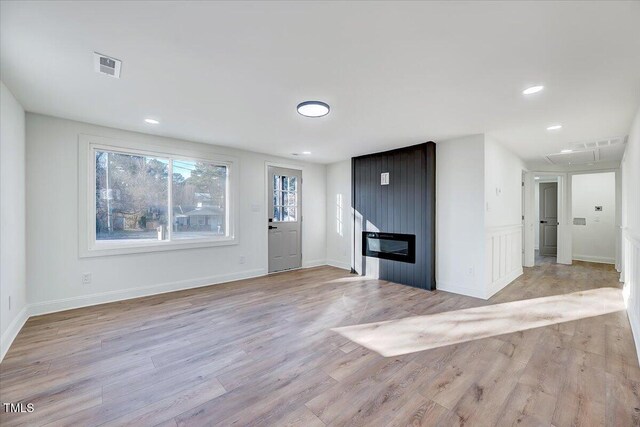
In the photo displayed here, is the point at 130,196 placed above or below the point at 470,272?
above

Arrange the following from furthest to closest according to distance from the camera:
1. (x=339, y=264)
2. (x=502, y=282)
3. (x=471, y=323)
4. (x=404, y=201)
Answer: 1. (x=339, y=264)
2. (x=404, y=201)
3. (x=502, y=282)
4. (x=471, y=323)

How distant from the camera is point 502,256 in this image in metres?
4.59

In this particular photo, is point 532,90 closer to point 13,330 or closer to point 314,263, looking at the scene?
point 314,263

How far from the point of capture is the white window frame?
3.58m

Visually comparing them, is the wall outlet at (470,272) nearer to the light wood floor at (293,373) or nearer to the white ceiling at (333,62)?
the light wood floor at (293,373)

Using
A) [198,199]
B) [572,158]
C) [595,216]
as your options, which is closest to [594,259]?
[595,216]

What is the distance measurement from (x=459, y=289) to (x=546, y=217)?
21.0 feet

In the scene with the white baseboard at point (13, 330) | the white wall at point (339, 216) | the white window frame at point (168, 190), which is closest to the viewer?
the white baseboard at point (13, 330)

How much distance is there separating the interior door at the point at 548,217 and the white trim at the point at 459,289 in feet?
19.4

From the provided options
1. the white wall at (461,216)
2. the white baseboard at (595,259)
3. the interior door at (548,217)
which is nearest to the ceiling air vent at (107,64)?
the white wall at (461,216)

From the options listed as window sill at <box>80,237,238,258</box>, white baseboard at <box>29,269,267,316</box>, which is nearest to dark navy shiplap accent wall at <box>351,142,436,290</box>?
white baseboard at <box>29,269,267,316</box>

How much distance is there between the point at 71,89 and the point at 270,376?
317 centimetres

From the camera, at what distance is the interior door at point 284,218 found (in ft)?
18.5

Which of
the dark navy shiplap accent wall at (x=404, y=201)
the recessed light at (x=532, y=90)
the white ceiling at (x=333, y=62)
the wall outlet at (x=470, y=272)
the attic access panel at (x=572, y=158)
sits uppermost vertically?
the white ceiling at (x=333, y=62)
